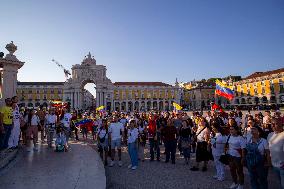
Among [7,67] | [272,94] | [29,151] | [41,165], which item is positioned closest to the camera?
[41,165]

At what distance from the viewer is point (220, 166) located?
697 centimetres

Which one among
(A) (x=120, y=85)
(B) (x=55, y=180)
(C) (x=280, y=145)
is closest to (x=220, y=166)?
(C) (x=280, y=145)

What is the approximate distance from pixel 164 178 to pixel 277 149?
3280mm

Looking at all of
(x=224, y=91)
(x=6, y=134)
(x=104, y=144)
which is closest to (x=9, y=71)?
(x=6, y=134)

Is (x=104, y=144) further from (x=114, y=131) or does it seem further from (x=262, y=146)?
(x=262, y=146)

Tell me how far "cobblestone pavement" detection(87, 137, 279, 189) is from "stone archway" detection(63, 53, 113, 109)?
84.9m

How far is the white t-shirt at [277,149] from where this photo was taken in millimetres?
4555

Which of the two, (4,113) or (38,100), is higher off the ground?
(38,100)

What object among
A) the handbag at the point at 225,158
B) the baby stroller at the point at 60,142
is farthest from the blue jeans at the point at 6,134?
the handbag at the point at 225,158

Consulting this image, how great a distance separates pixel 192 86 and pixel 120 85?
3057cm

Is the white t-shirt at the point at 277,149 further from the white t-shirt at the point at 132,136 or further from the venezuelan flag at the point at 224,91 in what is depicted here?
the venezuelan flag at the point at 224,91

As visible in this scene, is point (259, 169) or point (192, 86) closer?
point (259, 169)

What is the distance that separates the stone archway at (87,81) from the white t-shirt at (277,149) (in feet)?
292

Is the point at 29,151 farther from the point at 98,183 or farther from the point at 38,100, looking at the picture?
the point at 38,100
